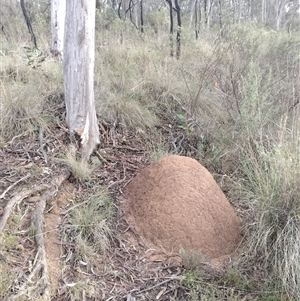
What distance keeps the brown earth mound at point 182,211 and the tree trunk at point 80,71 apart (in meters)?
0.91

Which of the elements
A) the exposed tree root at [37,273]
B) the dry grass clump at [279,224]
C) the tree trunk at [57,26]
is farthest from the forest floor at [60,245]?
the tree trunk at [57,26]

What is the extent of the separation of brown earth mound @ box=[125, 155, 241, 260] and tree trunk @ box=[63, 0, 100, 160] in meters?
0.91

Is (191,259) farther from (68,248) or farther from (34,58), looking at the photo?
(34,58)

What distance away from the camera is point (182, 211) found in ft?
10.2

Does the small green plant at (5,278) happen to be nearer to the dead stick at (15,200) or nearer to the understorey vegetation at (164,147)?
the understorey vegetation at (164,147)

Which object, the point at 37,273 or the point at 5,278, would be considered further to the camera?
the point at 37,273

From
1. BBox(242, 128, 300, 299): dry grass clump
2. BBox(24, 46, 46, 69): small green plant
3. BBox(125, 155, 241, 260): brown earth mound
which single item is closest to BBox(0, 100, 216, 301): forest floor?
BBox(125, 155, 241, 260): brown earth mound

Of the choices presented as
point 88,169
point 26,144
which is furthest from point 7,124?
point 88,169

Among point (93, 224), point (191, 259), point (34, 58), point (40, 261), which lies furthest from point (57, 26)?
point (191, 259)

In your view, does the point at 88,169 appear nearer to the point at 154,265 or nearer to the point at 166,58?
the point at 154,265

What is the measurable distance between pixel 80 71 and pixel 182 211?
1835 millimetres

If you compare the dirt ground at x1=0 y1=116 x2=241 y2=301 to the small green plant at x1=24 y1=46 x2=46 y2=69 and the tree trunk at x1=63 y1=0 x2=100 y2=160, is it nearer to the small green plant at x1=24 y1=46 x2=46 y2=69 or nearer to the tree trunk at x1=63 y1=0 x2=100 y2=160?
the tree trunk at x1=63 y1=0 x2=100 y2=160

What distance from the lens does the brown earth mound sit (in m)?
3.01

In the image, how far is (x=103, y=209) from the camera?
3.26 meters
